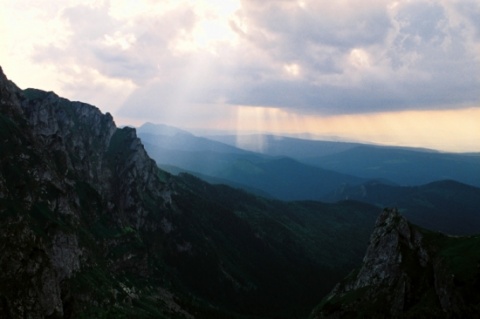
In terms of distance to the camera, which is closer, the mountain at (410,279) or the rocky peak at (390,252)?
the mountain at (410,279)

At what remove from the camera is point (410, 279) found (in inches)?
4948

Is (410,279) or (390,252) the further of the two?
(390,252)

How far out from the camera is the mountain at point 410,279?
106 m

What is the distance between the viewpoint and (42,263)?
500 ft

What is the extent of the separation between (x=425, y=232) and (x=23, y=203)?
570 ft

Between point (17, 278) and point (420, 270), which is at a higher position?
point (420, 270)

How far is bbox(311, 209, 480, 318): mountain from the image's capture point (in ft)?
347

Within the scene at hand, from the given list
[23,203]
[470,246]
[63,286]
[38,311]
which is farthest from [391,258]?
[23,203]

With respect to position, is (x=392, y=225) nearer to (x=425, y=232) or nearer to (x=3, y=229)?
(x=425, y=232)

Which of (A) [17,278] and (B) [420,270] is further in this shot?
(A) [17,278]

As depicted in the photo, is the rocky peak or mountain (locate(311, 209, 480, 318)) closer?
mountain (locate(311, 209, 480, 318))

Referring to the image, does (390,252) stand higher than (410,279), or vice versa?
(390,252)

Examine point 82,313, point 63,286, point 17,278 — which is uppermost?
point 17,278

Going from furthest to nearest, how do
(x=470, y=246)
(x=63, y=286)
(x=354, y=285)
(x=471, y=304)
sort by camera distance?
(x=63, y=286)
(x=354, y=285)
(x=470, y=246)
(x=471, y=304)
